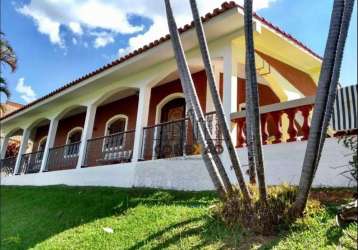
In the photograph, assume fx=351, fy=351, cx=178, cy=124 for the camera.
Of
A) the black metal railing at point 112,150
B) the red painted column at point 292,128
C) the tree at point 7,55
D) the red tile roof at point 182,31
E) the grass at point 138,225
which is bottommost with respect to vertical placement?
the grass at point 138,225

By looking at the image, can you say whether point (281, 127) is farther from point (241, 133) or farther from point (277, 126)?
point (241, 133)

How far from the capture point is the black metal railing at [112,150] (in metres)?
13.5

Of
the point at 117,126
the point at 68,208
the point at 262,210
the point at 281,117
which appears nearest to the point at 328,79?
the point at 262,210

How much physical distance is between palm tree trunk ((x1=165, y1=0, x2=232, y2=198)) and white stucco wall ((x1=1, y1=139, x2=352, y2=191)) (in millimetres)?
2301

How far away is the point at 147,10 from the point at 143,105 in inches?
193

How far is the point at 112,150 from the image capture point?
47.5ft

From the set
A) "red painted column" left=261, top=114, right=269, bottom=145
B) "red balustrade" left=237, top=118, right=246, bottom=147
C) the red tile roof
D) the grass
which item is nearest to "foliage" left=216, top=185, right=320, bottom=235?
the grass

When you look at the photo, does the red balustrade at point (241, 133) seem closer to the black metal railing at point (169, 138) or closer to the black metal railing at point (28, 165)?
the black metal railing at point (169, 138)

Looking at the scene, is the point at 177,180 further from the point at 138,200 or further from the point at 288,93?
the point at 288,93

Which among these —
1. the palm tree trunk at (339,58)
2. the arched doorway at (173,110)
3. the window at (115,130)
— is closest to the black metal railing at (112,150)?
the window at (115,130)

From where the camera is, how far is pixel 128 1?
5672 mm

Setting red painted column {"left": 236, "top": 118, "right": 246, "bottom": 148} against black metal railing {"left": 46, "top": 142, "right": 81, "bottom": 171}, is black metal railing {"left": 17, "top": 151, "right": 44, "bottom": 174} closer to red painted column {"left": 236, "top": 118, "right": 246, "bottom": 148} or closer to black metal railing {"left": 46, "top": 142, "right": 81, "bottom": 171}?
black metal railing {"left": 46, "top": 142, "right": 81, "bottom": 171}

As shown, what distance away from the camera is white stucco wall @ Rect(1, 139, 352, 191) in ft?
21.2

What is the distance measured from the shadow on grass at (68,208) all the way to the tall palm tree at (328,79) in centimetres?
282
